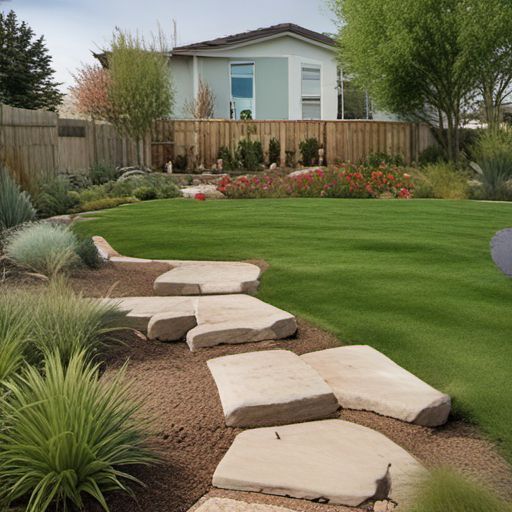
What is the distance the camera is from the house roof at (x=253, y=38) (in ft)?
90.6

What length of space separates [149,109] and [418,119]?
9.97 metres

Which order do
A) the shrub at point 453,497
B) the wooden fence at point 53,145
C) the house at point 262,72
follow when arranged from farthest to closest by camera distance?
the house at point 262,72
the wooden fence at point 53,145
the shrub at point 453,497

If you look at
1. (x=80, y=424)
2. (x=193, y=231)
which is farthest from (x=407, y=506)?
(x=193, y=231)

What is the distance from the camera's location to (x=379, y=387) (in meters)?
3.53

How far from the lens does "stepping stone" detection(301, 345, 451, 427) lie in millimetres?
3338

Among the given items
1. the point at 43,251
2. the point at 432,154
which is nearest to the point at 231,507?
the point at 43,251

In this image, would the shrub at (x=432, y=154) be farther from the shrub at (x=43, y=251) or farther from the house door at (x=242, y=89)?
the shrub at (x=43, y=251)

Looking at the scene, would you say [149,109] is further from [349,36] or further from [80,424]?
[80,424]

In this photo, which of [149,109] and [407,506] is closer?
[407,506]

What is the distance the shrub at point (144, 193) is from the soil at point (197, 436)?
408 inches

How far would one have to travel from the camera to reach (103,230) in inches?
351

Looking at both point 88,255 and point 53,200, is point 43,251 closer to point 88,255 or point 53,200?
point 88,255

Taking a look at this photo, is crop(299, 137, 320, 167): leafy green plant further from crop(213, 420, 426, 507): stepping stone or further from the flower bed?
crop(213, 420, 426, 507): stepping stone

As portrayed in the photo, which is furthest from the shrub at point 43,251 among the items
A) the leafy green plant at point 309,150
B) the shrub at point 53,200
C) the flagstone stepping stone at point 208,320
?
the leafy green plant at point 309,150
